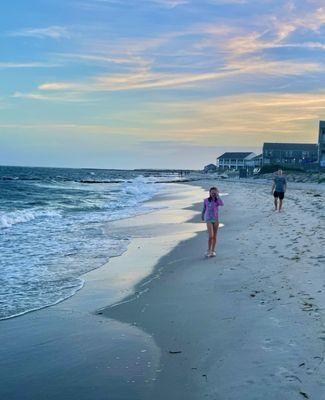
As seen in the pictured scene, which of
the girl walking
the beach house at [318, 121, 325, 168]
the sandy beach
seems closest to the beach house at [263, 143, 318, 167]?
the beach house at [318, 121, 325, 168]

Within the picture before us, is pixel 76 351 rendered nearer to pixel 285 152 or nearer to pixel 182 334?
pixel 182 334

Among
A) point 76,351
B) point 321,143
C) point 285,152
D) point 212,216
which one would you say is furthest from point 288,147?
point 76,351

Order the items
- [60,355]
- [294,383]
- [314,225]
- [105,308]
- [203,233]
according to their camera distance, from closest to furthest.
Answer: [294,383], [60,355], [105,308], [314,225], [203,233]

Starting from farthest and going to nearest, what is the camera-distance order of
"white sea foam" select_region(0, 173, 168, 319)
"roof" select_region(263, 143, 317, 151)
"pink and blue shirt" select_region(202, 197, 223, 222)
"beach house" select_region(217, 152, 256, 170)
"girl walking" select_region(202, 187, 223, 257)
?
"beach house" select_region(217, 152, 256, 170)
"roof" select_region(263, 143, 317, 151)
"pink and blue shirt" select_region(202, 197, 223, 222)
"girl walking" select_region(202, 187, 223, 257)
"white sea foam" select_region(0, 173, 168, 319)

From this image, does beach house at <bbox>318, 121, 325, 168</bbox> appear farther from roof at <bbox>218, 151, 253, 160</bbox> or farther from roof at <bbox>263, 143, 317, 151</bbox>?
roof at <bbox>218, 151, 253, 160</bbox>

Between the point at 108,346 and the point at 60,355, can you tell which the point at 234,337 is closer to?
the point at 108,346

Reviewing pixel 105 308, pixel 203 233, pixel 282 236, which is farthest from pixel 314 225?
pixel 105 308

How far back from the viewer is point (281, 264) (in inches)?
348

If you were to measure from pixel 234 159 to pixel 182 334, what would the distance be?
153 meters

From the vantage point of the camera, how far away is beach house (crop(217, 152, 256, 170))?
150 meters

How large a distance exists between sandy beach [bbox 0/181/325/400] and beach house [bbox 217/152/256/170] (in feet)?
461

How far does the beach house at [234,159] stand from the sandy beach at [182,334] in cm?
14046

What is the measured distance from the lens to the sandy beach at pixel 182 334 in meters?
4.20

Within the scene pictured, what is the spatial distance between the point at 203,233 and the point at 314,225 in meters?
3.42
